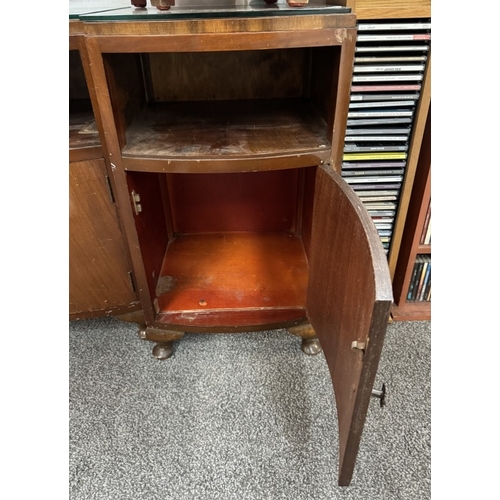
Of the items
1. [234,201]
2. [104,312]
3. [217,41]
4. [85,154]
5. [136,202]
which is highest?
[217,41]

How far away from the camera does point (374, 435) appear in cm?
92

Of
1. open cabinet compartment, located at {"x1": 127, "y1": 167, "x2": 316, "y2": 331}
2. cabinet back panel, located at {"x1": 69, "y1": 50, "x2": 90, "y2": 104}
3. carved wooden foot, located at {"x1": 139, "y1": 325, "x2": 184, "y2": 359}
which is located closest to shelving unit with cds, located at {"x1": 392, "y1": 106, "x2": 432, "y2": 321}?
open cabinet compartment, located at {"x1": 127, "y1": 167, "x2": 316, "y2": 331}

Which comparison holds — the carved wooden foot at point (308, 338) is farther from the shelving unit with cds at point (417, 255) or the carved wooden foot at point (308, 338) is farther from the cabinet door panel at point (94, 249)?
the cabinet door panel at point (94, 249)

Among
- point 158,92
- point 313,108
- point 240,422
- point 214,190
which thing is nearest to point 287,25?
point 313,108

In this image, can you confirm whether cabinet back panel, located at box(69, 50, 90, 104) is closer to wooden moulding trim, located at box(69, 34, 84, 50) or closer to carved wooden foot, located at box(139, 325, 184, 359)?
wooden moulding trim, located at box(69, 34, 84, 50)

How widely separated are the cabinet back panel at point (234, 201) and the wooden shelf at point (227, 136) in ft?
0.76

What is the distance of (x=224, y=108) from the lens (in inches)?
39.9

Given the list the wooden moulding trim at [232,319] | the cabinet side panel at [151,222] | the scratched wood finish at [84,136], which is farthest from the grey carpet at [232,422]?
the scratched wood finish at [84,136]

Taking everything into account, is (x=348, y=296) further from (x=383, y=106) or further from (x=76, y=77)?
(x=76, y=77)

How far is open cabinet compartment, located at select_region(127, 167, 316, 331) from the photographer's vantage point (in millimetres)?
1029

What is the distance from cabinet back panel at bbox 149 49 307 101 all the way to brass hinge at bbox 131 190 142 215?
1.08 ft

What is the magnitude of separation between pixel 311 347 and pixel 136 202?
59cm

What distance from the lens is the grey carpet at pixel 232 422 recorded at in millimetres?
843

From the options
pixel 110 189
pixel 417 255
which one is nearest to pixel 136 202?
pixel 110 189
